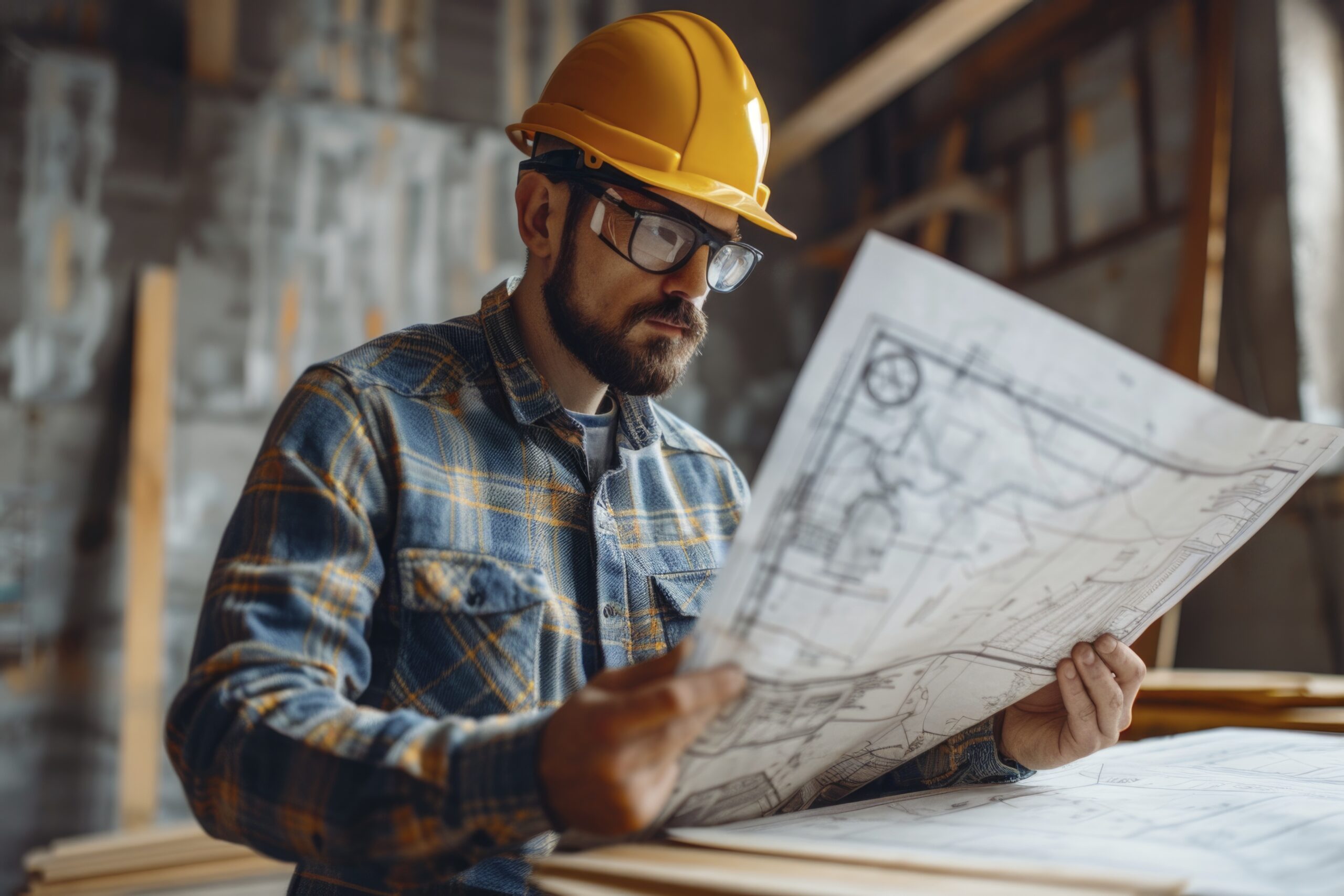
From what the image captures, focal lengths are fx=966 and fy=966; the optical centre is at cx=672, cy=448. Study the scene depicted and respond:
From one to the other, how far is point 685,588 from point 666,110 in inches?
24.8

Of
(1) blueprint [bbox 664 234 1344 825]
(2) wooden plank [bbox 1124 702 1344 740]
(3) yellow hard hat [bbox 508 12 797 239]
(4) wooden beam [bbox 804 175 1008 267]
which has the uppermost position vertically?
(4) wooden beam [bbox 804 175 1008 267]

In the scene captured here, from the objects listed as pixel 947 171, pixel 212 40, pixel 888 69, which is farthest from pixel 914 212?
pixel 212 40

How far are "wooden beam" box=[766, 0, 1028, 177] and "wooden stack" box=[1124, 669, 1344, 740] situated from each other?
2312 mm

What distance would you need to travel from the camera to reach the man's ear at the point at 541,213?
1.34m

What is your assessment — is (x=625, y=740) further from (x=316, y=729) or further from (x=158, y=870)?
(x=158, y=870)

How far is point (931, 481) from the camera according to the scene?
0.66 metres

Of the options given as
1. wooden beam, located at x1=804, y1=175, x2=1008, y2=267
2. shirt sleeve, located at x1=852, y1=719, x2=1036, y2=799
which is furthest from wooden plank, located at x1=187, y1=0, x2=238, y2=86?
shirt sleeve, located at x1=852, y1=719, x2=1036, y2=799

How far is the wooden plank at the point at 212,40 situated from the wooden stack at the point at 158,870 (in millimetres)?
3065

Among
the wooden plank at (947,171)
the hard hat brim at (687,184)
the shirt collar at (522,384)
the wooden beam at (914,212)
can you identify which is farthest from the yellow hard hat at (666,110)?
the wooden plank at (947,171)

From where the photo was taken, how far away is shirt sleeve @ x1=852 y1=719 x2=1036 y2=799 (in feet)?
3.45

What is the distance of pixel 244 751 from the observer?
0.73m

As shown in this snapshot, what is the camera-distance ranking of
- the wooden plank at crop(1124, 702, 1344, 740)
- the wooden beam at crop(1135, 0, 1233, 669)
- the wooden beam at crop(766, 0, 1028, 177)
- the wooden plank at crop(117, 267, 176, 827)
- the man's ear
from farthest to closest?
the wooden plank at crop(117, 267, 176, 827), the wooden beam at crop(766, 0, 1028, 177), the wooden beam at crop(1135, 0, 1233, 669), the wooden plank at crop(1124, 702, 1344, 740), the man's ear

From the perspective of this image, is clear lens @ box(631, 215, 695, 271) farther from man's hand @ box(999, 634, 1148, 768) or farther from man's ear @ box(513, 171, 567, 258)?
man's hand @ box(999, 634, 1148, 768)

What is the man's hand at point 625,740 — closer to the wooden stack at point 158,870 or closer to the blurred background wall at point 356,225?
the wooden stack at point 158,870
